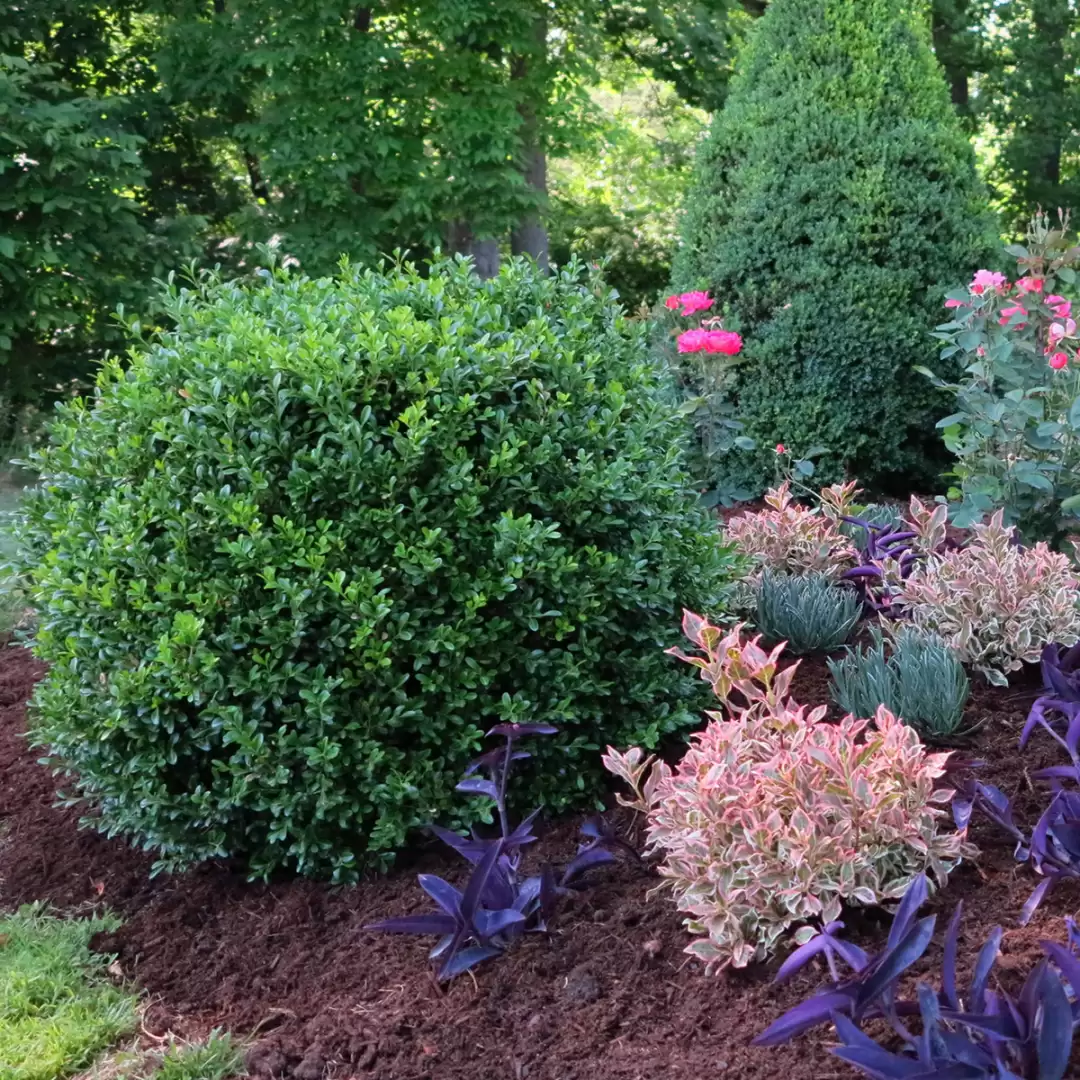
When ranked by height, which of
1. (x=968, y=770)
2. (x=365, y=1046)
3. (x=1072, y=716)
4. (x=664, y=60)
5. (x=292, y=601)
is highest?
(x=664, y=60)

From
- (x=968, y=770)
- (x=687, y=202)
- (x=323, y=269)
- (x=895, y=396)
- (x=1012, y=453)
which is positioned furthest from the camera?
(x=323, y=269)

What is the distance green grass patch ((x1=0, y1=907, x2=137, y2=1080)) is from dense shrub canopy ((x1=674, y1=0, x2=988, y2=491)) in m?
3.75

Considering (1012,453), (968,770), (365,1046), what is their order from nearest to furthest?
(365,1046), (968,770), (1012,453)

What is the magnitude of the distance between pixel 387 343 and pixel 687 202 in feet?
12.0

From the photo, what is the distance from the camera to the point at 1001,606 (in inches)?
113

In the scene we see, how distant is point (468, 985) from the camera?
2088 mm

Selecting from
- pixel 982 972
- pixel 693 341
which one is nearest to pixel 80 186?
pixel 693 341

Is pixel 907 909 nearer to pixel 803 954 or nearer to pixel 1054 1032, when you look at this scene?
pixel 803 954

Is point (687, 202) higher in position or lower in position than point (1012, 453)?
higher

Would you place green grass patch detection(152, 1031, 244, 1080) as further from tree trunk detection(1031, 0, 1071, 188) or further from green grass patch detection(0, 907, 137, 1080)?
tree trunk detection(1031, 0, 1071, 188)

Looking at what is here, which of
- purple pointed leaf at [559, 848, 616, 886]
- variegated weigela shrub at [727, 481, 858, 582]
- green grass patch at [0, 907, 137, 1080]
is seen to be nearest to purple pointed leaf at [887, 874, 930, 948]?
purple pointed leaf at [559, 848, 616, 886]

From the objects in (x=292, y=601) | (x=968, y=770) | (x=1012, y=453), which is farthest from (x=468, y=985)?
(x=1012, y=453)

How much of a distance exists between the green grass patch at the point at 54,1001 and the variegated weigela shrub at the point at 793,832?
49.6 inches

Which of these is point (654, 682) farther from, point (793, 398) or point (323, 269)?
point (323, 269)
